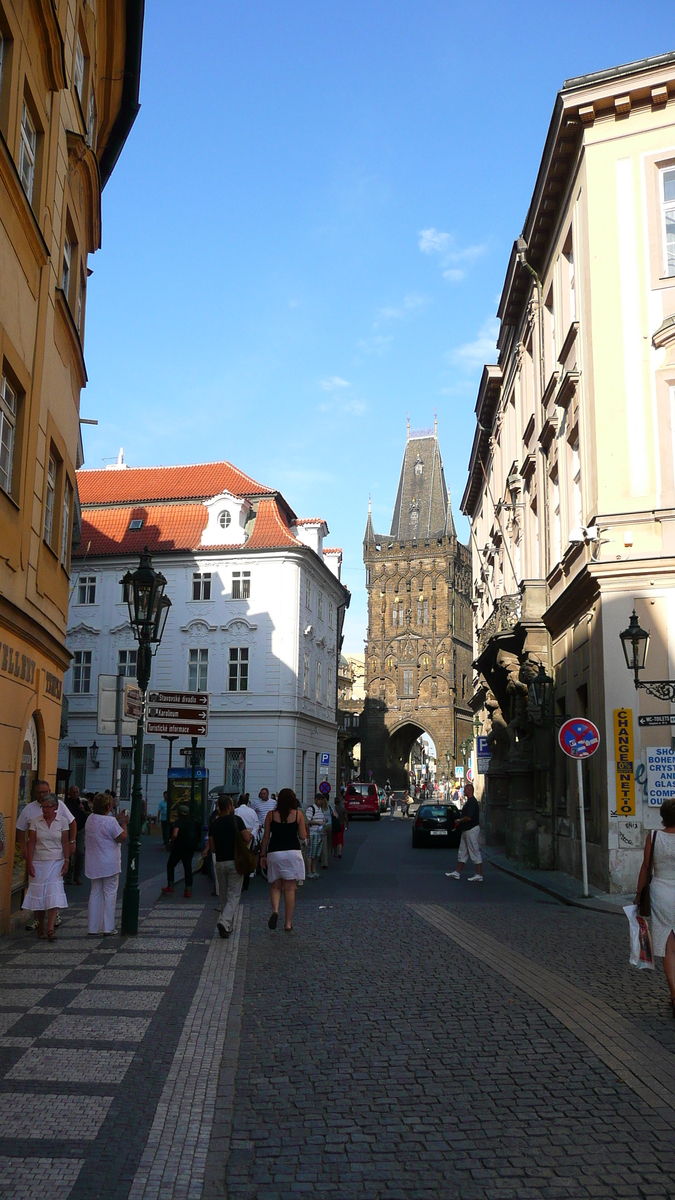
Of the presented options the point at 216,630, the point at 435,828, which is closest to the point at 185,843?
the point at 435,828

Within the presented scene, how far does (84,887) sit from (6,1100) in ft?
44.1

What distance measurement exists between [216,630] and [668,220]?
2946 cm

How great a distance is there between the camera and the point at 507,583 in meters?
31.8

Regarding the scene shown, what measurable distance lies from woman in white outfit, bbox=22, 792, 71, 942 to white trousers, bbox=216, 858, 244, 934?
5.90ft

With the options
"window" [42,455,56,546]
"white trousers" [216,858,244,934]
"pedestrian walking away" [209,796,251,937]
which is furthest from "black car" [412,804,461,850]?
"window" [42,455,56,546]

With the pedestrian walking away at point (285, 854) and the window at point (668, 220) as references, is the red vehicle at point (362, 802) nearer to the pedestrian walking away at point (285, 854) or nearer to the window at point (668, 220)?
the window at point (668, 220)

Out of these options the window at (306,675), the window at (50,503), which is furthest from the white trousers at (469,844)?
the window at (306,675)

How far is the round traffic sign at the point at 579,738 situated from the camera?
15.7 m

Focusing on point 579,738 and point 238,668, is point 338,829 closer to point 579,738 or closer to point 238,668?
point 579,738

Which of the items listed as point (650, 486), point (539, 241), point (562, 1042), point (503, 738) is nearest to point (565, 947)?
point (562, 1042)

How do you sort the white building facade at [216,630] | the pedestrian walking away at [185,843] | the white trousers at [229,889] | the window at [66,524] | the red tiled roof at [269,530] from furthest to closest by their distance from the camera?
1. the red tiled roof at [269,530]
2. the white building facade at [216,630]
3. the pedestrian walking away at [185,843]
4. the window at [66,524]
5. the white trousers at [229,889]

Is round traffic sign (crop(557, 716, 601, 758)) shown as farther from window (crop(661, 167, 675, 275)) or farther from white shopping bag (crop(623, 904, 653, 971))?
window (crop(661, 167, 675, 275))

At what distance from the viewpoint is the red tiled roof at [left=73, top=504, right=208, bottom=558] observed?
45.7 m

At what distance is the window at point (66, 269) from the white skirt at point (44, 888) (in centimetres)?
824
